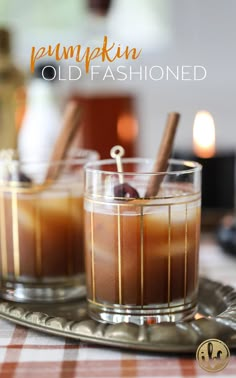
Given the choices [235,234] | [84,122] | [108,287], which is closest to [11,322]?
[108,287]

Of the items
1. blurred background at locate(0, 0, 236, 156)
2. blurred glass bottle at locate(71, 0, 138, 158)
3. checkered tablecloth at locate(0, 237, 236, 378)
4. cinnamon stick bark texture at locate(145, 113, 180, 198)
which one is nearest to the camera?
checkered tablecloth at locate(0, 237, 236, 378)

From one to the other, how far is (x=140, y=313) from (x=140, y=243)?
64mm

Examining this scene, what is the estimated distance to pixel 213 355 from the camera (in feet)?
1.91

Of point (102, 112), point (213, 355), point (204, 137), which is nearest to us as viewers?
point (213, 355)

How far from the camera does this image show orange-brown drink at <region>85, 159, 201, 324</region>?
2.12ft

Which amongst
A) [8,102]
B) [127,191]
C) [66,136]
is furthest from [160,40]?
[127,191]

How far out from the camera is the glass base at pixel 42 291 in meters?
0.77

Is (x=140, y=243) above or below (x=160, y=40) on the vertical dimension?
below

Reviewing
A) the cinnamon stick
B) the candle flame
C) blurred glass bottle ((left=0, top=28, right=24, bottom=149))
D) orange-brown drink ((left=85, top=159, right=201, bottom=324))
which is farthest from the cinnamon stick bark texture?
blurred glass bottle ((left=0, top=28, right=24, bottom=149))

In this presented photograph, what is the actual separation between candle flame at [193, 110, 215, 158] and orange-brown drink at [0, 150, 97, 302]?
30cm

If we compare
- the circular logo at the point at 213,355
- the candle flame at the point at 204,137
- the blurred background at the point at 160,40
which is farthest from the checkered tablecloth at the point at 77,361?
the blurred background at the point at 160,40

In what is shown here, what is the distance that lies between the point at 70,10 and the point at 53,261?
0.97m

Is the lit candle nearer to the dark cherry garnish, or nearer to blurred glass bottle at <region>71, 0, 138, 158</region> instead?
blurred glass bottle at <region>71, 0, 138, 158</region>

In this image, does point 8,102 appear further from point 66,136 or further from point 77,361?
point 77,361
